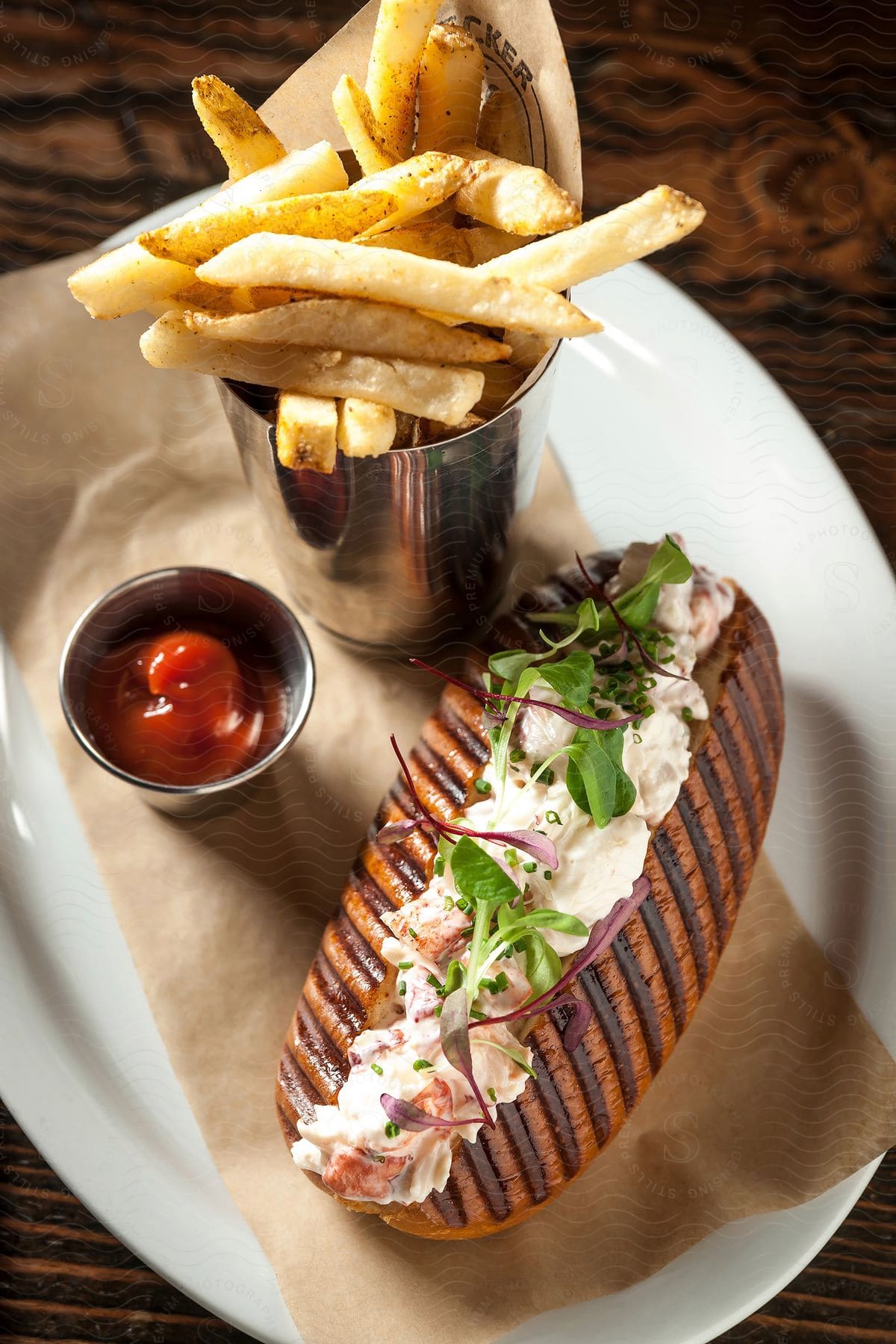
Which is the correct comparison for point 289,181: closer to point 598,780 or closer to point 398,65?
point 398,65

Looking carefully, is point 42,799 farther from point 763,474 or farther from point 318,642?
point 763,474

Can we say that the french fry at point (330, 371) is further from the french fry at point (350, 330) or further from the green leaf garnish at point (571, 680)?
the green leaf garnish at point (571, 680)

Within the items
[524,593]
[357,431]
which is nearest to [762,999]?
[524,593]

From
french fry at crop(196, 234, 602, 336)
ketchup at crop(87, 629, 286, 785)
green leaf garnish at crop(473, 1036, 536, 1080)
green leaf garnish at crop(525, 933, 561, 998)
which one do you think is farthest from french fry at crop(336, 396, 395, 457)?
green leaf garnish at crop(473, 1036, 536, 1080)

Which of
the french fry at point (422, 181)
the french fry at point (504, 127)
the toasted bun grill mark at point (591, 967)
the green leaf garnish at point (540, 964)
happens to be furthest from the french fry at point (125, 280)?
the green leaf garnish at point (540, 964)

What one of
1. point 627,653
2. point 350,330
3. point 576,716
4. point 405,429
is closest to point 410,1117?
point 576,716

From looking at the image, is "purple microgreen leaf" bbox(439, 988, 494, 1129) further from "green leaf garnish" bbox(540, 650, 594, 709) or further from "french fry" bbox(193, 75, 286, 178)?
"french fry" bbox(193, 75, 286, 178)

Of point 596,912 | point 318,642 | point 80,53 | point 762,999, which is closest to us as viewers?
point 596,912
